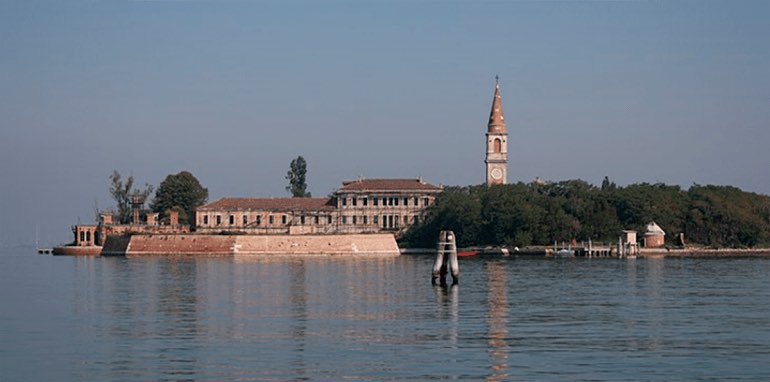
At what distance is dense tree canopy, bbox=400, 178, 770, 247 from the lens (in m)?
127

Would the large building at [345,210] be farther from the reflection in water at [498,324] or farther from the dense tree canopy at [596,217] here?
the reflection in water at [498,324]

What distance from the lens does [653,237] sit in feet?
406

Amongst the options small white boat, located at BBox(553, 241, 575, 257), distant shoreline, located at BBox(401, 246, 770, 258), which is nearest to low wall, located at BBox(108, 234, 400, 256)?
distant shoreline, located at BBox(401, 246, 770, 258)

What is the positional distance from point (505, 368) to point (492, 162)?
118650mm

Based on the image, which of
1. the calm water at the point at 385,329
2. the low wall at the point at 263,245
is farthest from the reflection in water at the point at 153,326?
the low wall at the point at 263,245

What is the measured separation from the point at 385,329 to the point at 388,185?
332 ft

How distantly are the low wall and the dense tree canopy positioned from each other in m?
8.78

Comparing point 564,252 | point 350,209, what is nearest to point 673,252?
point 564,252

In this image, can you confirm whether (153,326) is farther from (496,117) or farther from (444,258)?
(496,117)

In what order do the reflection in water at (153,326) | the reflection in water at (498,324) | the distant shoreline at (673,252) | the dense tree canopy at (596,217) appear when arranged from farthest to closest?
the dense tree canopy at (596,217) → the distant shoreline at (673,252) → the reflection in water at (153,326) → the reflection in water at (498,324)

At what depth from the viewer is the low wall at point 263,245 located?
413 feet

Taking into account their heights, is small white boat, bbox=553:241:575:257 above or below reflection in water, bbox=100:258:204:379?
above

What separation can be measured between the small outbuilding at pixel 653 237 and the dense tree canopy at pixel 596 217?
107 inches

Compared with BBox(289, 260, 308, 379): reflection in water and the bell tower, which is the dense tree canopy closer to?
the bell tower
